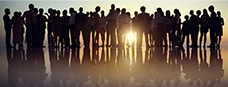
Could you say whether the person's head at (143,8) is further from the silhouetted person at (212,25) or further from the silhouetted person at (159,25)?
the silhouetted person at (212,25)

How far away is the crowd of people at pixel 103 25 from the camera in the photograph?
17.5m

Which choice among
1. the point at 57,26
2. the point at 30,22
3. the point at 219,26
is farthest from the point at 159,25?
the point at 30,22

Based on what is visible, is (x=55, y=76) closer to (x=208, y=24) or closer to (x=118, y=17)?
(x=118, y=17)

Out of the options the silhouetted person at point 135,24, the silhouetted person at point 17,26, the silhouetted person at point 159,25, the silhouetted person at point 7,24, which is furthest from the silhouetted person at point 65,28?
the silhouetted person at point 159,25

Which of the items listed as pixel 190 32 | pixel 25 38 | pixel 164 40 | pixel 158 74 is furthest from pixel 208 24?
pixel 158 74

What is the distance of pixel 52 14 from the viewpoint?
18.0 metres

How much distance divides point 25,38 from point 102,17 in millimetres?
4176

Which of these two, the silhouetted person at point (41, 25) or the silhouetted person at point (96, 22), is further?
the silhouetted person at point (96, 22)

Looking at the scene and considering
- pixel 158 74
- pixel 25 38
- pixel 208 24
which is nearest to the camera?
pixel 158 74

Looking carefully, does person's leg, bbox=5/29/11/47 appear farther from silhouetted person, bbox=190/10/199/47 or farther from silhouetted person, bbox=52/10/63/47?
silhouetted person, bbox=190/10/199/47

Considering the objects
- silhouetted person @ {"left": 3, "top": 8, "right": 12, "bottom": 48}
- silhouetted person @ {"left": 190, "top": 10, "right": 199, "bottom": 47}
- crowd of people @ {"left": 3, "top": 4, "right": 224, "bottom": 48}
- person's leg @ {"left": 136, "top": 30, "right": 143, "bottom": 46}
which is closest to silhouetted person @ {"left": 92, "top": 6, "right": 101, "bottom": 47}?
crowd of people @ {"left": 3, "top": 4, "right": 224, "bottom": 48}

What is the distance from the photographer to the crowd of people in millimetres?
17547

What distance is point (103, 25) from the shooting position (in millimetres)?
18156

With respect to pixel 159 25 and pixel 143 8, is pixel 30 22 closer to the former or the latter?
pixel 143 8
